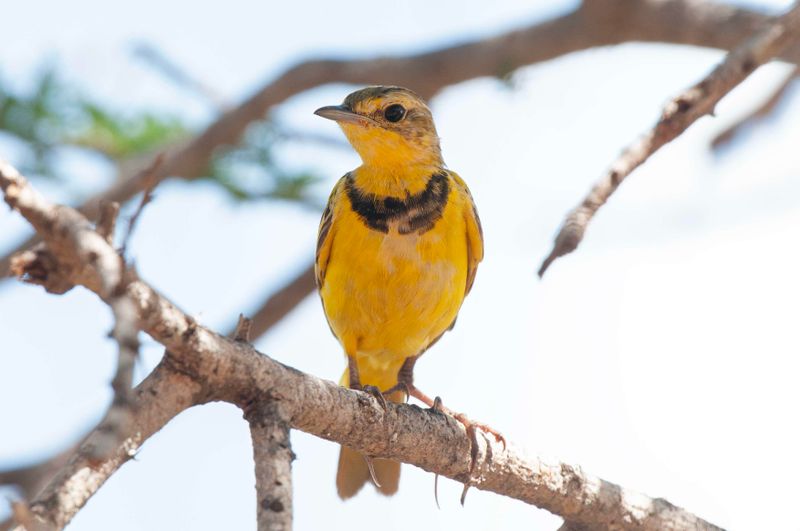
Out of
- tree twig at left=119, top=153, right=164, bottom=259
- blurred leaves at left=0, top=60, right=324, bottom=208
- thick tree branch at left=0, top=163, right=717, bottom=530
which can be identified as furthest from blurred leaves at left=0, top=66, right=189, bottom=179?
tree twig at left=119, top=153, right=164, bottom=259

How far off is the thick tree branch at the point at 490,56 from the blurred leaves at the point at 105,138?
7.6 inches

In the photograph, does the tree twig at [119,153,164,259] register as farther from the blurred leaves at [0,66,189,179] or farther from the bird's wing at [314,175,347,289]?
the blurred leaves at [0,66,189,179]

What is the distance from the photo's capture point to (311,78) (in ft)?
27.9

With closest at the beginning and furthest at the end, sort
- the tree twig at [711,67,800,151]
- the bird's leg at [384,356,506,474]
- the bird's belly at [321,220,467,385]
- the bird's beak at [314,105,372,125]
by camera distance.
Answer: the bird's leg at [384,356,506,474]
the bird's belly at [321,220,467,385]
the bird's beak at [314,105,372,125]
the tree twig at [711,67,800,151]

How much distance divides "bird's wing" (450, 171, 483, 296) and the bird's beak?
75 centimetres

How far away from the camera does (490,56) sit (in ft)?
27.3

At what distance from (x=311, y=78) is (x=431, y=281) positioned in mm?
3044

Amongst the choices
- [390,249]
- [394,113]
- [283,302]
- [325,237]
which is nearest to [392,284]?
[390,249]

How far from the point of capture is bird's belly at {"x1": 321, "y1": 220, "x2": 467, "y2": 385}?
6.04 m

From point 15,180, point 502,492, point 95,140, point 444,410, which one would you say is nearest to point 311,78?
point 95,140

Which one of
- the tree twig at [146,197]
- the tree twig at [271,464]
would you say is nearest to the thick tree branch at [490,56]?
the tree twig at [271,464]

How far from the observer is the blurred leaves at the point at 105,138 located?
792 cm

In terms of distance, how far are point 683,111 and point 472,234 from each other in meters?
1.78

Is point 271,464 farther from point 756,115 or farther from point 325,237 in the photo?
point 756,115
